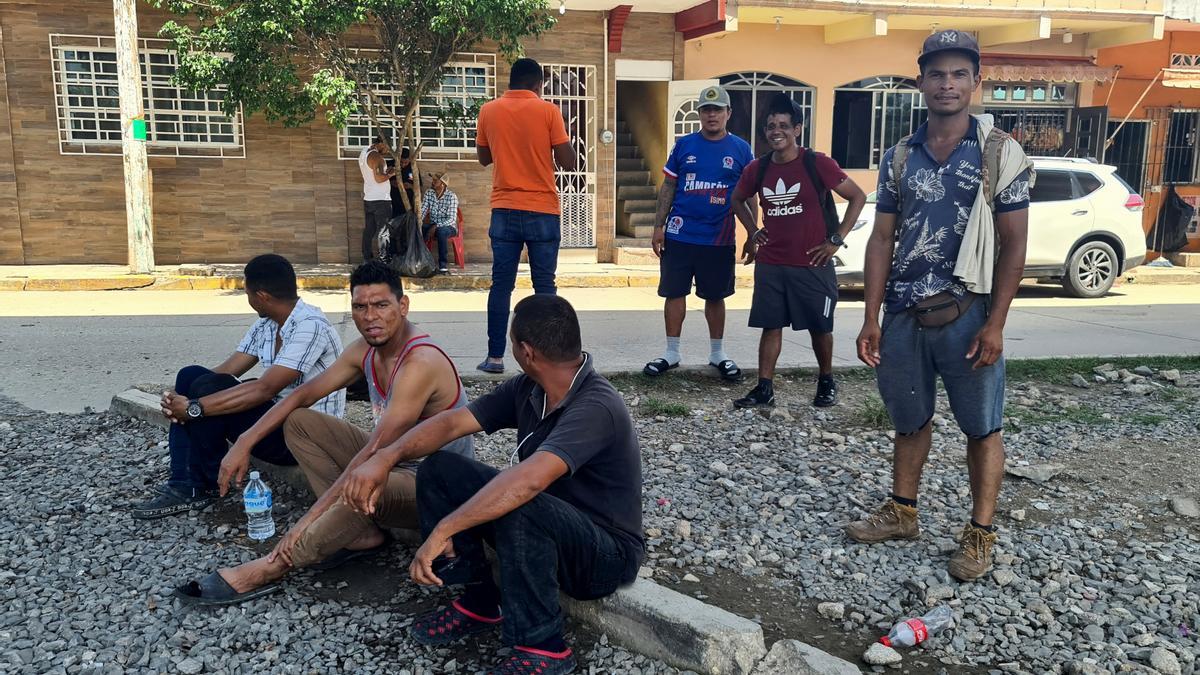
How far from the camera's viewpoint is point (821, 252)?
5.73 m

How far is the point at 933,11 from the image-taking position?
14.4 meters

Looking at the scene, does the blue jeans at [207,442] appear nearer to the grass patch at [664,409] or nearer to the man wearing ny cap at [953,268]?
the grass patch at [664,409]

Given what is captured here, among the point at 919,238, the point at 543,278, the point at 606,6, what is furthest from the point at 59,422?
the point at 606,6

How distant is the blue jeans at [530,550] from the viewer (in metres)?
2.88

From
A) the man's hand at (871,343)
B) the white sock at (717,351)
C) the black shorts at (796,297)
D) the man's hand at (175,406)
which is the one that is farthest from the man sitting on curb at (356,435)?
the white sock at (717,351)

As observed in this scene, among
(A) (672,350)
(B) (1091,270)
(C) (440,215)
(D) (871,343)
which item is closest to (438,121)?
(C) (440,215)

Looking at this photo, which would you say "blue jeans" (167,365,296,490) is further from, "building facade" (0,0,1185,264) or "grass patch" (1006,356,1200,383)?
"building facade" (0,0,1185,264)

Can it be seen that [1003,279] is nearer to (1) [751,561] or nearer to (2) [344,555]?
(1) [751,561]

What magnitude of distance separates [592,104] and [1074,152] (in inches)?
337

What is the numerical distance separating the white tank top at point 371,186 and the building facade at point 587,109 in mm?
1069

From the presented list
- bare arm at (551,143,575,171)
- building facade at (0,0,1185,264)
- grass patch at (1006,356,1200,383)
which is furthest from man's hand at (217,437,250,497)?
building facade at (0,0,1185,264)

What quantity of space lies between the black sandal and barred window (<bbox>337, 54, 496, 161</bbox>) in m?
8.02

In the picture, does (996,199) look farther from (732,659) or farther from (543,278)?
(543,278)

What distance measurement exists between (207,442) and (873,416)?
3.55m
